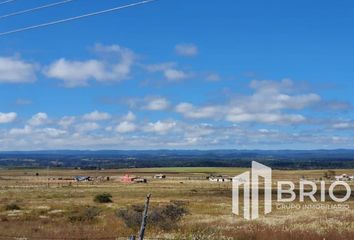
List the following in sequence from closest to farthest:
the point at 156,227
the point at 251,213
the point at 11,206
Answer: the point at 156,227 → the point at 251,213 → the point at 11,206

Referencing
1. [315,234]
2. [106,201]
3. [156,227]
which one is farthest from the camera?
[106,201]

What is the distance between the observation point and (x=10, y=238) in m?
21.8

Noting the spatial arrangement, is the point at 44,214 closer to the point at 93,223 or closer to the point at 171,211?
the point at 93,223

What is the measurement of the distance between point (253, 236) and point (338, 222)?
36.3 feet

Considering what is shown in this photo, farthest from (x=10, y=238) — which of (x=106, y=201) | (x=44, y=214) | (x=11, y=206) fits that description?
(x=106, y=201)

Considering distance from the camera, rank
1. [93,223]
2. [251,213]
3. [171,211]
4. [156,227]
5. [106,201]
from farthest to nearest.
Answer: [106,201] < [251,213] < [93,223] < [171,211] < [156,227]

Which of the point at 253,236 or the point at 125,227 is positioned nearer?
the point at 253,236

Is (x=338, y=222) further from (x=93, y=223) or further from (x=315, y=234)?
(x=93, y=223)

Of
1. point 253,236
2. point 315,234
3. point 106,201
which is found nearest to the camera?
point 253,236

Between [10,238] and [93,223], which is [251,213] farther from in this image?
[10,238]

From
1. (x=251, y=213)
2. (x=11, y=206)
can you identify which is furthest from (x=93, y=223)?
(x=11, y=206)

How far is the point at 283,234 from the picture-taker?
24188 mm

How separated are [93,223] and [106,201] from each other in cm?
2885

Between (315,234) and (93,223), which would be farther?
(93,223)
